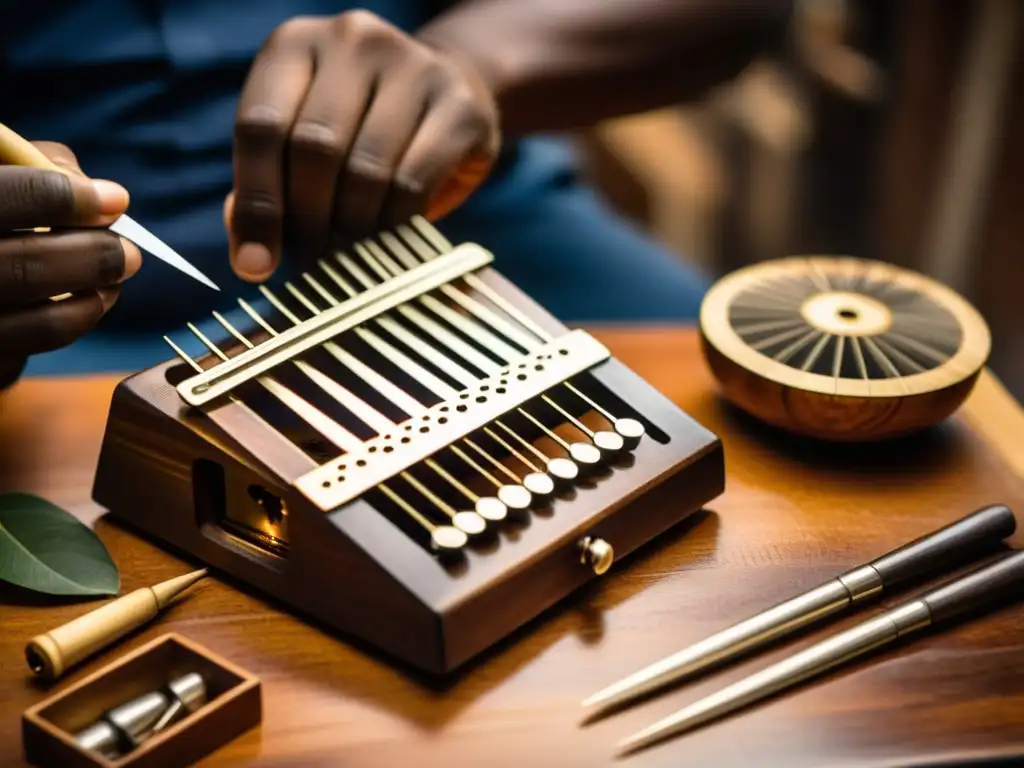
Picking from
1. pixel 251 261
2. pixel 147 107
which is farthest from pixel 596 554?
pixel 147 107

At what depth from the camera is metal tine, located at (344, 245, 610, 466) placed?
34.4 inches

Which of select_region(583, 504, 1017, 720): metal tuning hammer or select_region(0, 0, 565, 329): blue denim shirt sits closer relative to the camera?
select_region(583, 504, 1017, 720): metal tuning hammer

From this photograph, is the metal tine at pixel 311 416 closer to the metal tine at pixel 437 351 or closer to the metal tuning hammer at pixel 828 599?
the metal tine at pixel 437 351

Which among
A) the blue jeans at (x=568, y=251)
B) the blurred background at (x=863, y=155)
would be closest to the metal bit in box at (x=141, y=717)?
the blue jeans at (x=568, y=251)

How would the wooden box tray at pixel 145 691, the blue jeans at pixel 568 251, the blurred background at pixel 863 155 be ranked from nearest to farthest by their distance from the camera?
the wooden box tray at pixel 145 691
the blue jeans at pixel 568 251
the blurred background at pixel 863 155

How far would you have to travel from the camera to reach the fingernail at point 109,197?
0.86 metres

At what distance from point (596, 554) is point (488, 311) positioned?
25 centimetres

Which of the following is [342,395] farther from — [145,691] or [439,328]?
[145,691]

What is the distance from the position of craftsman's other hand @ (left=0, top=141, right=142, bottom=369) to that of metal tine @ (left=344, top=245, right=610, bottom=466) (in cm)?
16

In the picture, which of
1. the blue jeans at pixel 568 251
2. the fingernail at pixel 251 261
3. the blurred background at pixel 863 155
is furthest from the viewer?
the blurred background at pixel 863 155

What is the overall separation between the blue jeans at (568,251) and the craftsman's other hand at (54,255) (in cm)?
60

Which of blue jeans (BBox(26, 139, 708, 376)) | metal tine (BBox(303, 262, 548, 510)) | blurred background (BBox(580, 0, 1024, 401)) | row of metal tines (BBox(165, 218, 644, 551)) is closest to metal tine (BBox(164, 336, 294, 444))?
row of metal tines (BBox(165, 218, 644, 551))

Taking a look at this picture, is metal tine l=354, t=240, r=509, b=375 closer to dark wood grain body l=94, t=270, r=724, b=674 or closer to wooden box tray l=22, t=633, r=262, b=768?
dark wood grain body l=94, t=270, r=724, b=674

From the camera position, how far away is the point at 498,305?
0.99 m
